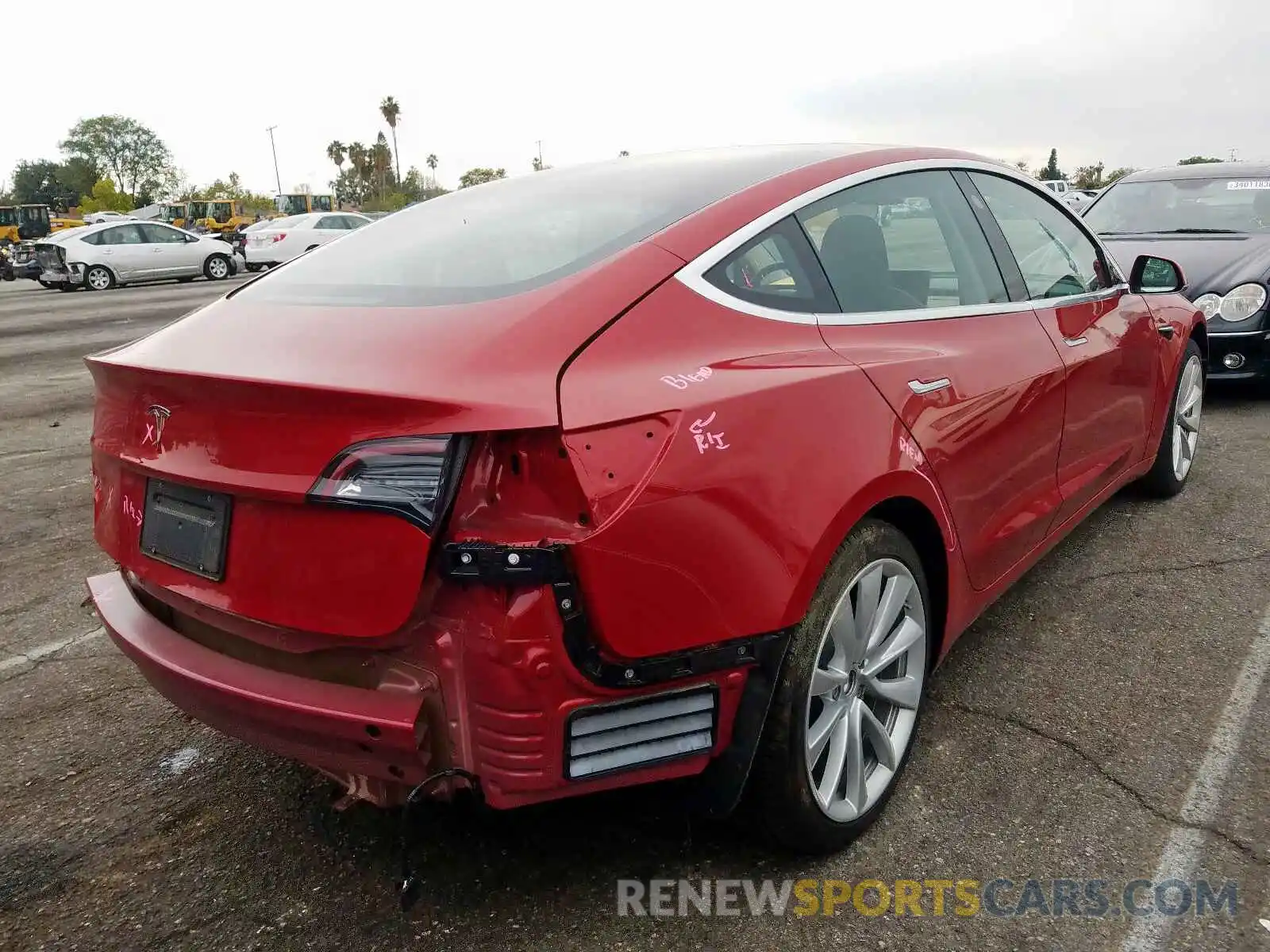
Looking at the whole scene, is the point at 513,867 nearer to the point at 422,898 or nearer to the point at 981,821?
the point at 422,898

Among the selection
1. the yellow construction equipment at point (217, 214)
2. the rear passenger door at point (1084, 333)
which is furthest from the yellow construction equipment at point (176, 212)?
the rear passenger door at point (1084, 333)

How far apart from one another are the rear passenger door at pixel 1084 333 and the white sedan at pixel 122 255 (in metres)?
22.7

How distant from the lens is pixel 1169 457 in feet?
14.9

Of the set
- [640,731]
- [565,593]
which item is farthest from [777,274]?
[640,731]

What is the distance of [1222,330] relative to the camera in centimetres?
630

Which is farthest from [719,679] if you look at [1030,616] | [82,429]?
[82,429]

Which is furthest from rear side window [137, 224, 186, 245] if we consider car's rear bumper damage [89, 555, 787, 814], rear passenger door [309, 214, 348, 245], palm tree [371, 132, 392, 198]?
palm tree [371, 132, 392, 198]

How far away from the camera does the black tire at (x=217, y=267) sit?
23938mm

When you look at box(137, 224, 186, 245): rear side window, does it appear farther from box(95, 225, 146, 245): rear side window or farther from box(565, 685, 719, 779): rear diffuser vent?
box(565, 685, 719, 779): rear diffuser vent

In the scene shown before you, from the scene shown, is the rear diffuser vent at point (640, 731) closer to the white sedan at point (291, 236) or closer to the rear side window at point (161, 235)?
the rear side window at point (161, 235)

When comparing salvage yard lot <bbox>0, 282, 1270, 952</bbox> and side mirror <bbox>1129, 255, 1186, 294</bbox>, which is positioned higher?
side mirror <bbox>1129, 255, 1186, 294</bbox>

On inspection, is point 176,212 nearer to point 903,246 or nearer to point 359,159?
point 359,159

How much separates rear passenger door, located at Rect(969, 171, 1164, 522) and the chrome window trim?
4 centimetres

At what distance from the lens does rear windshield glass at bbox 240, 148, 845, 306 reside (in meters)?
2.17
